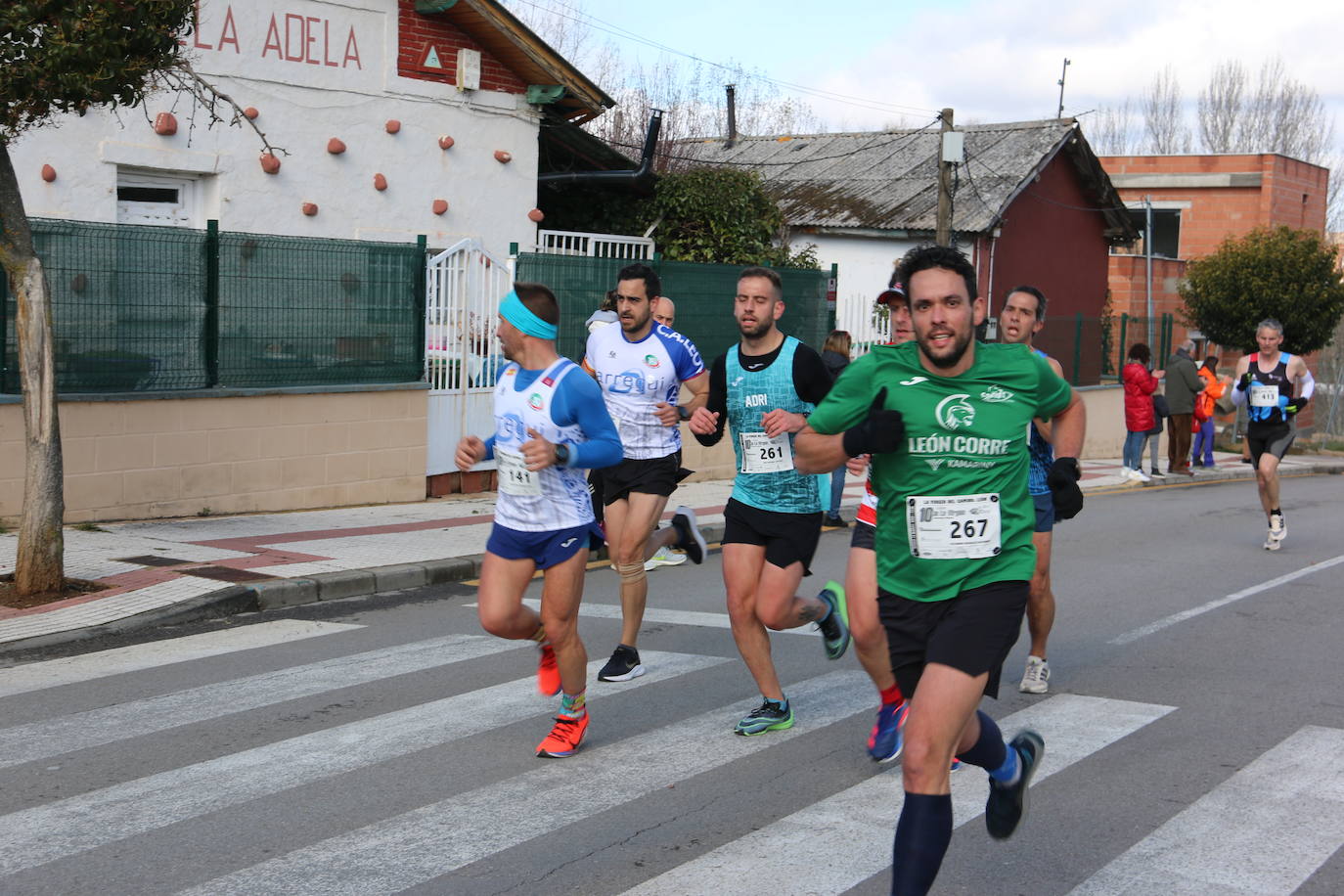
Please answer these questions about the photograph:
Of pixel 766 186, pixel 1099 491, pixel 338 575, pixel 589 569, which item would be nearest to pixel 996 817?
pixel 338 575

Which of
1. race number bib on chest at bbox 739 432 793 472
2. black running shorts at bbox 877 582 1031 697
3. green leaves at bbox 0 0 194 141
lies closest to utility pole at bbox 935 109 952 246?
green leaves at bbox 0 0 194 141

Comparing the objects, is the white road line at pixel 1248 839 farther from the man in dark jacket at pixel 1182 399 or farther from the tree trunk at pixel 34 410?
the man in dark jacket at pixel 1182 399

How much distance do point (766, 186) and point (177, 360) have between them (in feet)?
71.2

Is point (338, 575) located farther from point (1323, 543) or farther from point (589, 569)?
point (1323, 543)

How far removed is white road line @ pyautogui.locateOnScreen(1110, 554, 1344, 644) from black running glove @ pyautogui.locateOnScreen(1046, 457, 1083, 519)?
399cm

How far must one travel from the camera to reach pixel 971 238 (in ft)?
92.3

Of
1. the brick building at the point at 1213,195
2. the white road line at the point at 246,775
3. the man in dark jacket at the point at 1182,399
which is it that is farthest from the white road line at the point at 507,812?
the brick building at the point at 1213,195

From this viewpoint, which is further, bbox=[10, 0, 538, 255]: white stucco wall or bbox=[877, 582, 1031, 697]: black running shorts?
bbox=[10, 0, 538, 255]: white stucco wall

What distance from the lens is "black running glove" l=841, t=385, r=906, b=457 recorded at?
4176mm

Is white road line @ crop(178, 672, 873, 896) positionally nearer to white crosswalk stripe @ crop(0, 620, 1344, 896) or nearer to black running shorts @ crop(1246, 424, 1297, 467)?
white crosswalk stripe @ crop(0, 620, 1344, 896)

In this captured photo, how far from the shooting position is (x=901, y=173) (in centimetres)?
3078

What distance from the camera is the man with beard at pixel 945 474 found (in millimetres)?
4160

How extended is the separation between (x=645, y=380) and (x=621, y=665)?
151 centimetres

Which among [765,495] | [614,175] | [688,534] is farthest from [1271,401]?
[614,175]
